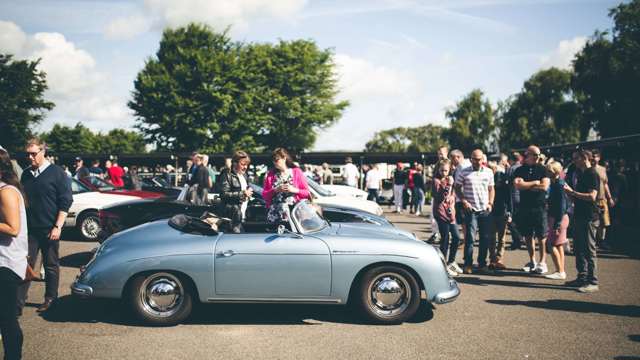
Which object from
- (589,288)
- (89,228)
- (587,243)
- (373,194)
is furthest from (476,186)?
(373,194)

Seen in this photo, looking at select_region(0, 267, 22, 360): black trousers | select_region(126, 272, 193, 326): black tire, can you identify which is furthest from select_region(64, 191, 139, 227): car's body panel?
select_region(0, 267, 22, 360): black trousers

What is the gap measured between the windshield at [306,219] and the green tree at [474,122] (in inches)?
2404

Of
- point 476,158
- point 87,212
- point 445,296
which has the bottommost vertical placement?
point 445,296

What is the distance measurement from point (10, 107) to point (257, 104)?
19975 mm

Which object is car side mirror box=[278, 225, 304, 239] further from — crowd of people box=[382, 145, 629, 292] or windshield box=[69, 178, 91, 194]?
windshield box=[69, 178, 91, 194]

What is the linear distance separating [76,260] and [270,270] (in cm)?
543

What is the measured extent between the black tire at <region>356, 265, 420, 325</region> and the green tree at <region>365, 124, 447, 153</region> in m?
107

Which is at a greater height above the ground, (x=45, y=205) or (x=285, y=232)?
(x=45, y=205)

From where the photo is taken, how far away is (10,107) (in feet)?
130

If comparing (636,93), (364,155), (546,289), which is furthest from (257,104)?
(546,289)

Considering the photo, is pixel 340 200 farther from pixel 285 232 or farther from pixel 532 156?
pixel 285 232

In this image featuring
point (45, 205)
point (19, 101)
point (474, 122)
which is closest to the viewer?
point (45, 205)

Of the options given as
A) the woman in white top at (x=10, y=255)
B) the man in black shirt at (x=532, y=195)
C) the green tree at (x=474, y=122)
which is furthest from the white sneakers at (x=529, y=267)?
the green tree at (x=474, y=122)

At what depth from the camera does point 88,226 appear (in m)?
11.4
